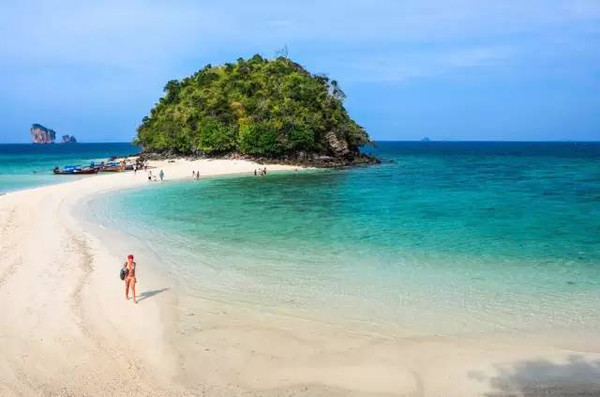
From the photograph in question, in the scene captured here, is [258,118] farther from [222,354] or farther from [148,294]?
[222,354]

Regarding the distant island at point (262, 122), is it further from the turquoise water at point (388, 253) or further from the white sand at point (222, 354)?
the white sand at point (222, 354)

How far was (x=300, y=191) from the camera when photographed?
45.9 meters

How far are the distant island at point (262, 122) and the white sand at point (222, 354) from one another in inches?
2457

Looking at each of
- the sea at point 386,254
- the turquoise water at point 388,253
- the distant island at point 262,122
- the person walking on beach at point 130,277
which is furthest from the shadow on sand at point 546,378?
the distant island at point 262,122

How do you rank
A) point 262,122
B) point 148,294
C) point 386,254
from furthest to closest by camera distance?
1. point 262,122
2. point 386,254
3. point 148,294

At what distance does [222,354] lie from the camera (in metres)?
11.6

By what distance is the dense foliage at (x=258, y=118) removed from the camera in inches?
3061

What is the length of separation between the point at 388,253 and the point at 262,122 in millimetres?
60482

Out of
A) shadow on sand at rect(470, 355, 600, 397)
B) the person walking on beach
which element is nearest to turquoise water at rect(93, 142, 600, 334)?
shadow on sand at rect(470, 355, 600, 397)

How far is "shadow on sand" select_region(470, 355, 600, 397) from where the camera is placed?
9.94 m

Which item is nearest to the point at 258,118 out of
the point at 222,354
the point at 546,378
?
the point at 222,354

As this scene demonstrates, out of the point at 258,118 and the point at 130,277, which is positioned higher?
the point at 258,118

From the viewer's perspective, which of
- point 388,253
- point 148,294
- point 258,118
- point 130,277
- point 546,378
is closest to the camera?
point 546,378

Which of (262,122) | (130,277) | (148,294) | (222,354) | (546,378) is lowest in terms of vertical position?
(546,378)
